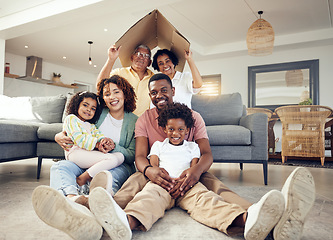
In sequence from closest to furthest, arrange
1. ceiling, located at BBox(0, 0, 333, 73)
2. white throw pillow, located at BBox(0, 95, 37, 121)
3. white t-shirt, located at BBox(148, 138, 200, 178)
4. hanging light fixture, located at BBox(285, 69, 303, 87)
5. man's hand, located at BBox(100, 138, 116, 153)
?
white t-shirt, located at BBox(148, 138, 200, 178)
man's hand, located at BBox(100, 138, 116, 153)
white throw pillow, located at BBox(0, 95, 37, 121)
ceiling, located at BBox(0, 0, 333, 73)
hanging light fixture, located at BBox(285, 69, 303, 87)

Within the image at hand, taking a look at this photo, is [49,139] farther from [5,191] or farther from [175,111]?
[175,111]

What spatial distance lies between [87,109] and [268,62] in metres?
5.52

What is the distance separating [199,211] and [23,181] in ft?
5.65

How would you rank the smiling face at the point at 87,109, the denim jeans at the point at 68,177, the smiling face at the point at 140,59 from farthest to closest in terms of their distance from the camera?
the smiling face at the point at 140,59 < the smiling face at the point at 87,109 < the denim jeans at the point at 68,177

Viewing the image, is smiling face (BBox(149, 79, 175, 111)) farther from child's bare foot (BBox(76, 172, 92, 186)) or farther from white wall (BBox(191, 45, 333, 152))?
white wall (BBox(191, 45, 333, 152))

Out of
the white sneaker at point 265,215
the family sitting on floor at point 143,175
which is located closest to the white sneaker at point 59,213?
the family sitting on floor at point 143,175

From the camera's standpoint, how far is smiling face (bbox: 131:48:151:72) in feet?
6.26

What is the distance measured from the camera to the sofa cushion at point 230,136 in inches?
85.0

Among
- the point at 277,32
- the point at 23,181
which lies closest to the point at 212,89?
the point at 277,32

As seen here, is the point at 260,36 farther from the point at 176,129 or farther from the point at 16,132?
the point at 16,132

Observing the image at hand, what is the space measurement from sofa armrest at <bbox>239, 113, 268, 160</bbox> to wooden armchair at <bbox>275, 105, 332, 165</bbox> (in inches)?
70.6

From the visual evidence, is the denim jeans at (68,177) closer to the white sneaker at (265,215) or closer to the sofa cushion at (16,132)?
the white sneaker at (265,215)

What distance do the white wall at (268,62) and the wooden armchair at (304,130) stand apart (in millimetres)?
1220

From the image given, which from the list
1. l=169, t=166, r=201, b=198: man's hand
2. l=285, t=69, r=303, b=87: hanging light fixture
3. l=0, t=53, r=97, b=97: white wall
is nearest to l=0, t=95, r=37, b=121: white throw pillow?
l=169, t=166, r=201, b=198: man's hand
